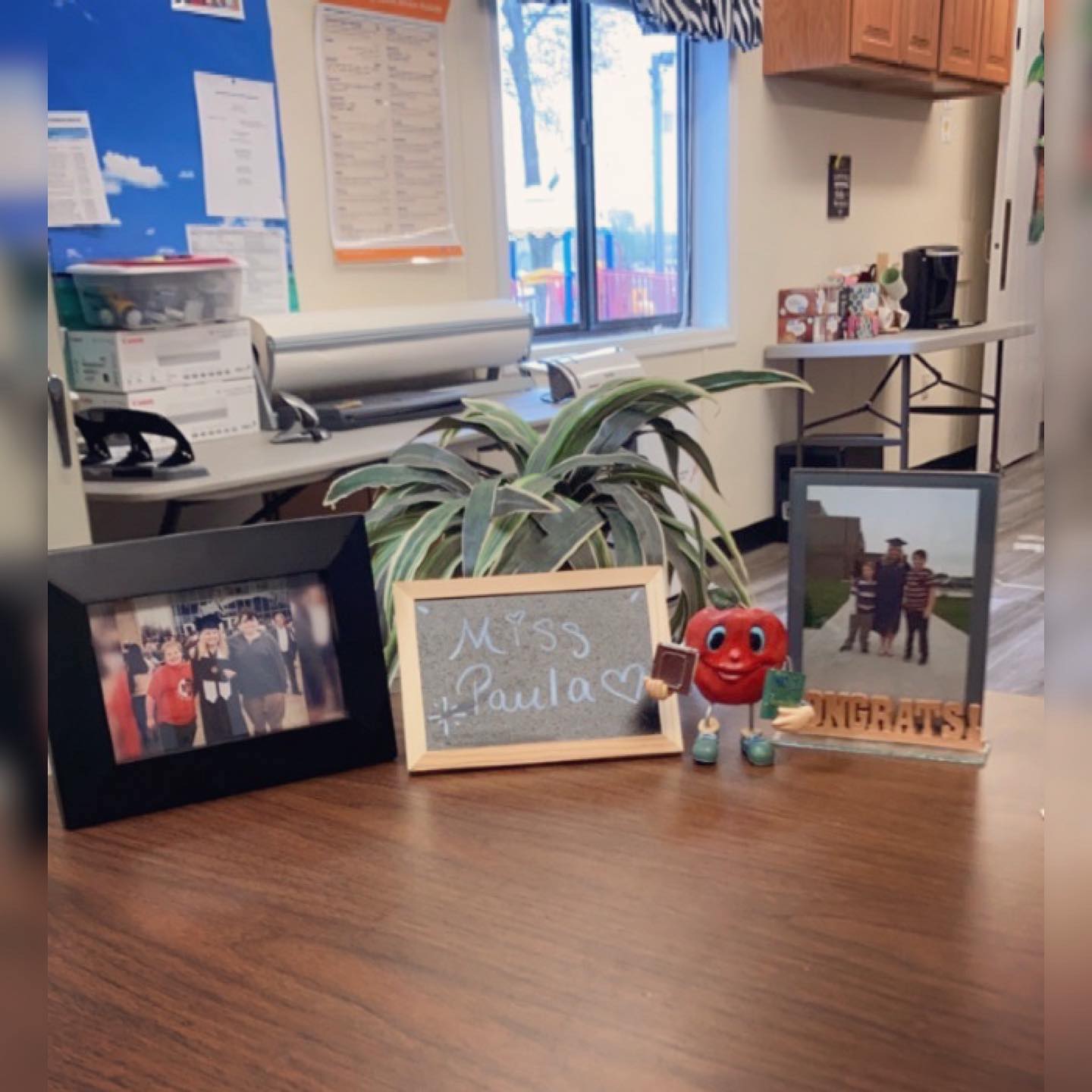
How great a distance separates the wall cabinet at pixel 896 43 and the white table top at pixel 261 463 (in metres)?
2.21

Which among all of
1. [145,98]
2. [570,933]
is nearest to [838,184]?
[145,98]

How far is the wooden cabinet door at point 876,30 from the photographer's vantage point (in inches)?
153

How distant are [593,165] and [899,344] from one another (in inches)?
50.2

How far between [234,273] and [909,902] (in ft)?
7.03

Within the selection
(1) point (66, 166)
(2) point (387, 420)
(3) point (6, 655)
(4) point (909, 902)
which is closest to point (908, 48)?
(2) point (387, 420)

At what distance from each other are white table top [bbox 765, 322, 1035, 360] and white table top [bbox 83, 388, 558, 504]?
1934 millimetres

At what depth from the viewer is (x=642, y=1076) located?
496mm

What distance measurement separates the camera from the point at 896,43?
413 cm

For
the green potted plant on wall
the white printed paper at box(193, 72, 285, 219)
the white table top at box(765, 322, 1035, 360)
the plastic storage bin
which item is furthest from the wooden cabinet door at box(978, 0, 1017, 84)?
the green potted plant on wall

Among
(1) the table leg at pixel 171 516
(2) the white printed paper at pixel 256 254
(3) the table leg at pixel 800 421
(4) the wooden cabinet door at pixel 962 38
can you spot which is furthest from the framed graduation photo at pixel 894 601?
(4) the wooden cabinet door at pixel 962 38

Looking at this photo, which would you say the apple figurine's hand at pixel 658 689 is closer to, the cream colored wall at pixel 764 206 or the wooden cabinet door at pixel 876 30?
the cream colored wall at pixel 764 206

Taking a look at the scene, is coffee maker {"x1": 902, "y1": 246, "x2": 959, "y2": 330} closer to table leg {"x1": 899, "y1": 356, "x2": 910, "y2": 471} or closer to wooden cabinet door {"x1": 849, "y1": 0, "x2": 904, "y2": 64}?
table leg {"x1": 899, "y1": 356, "x2": 910, "y2": 471}

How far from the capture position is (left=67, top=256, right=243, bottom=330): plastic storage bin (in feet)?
7.36

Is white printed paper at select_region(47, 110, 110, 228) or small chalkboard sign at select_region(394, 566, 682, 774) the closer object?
small chalkboard sign at select_region(394, 566, 682, 774)
